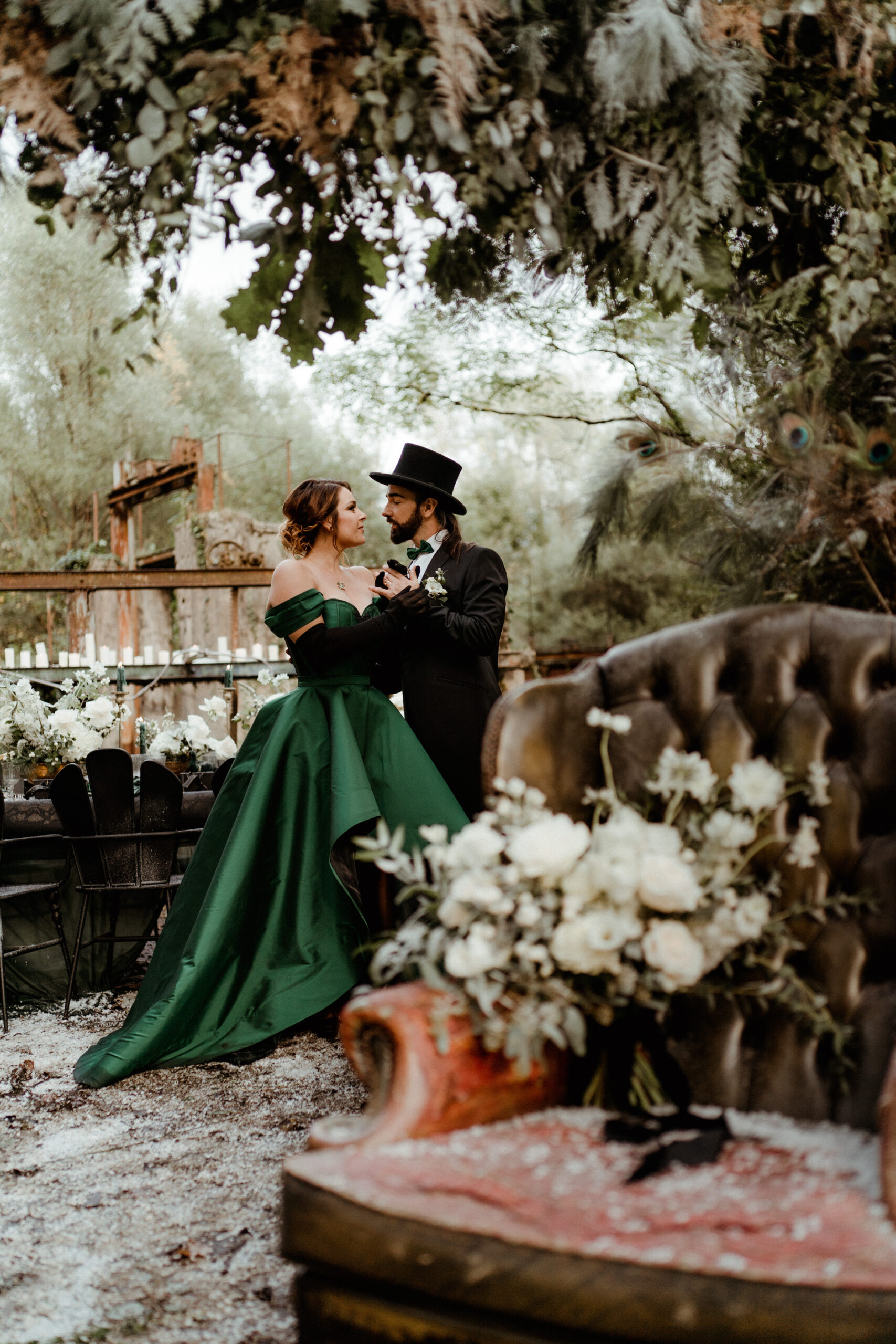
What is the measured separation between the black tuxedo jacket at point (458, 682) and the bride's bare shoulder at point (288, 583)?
38 centimetres

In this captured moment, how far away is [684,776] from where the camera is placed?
1.77m

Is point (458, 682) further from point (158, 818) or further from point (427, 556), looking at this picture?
point (158, 818)

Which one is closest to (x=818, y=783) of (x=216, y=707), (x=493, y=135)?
(x=493, y=135)

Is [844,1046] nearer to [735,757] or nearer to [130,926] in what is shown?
[735,757]

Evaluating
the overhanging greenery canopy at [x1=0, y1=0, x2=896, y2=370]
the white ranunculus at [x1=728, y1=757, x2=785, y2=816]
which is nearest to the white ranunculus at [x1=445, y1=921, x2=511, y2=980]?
the white ranunculus at [x1=728, y1=757, x2=785, y2=816]

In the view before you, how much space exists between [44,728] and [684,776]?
3.63m

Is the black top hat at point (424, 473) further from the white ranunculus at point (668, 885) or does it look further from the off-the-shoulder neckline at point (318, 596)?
the white ranunculus at point (668, 885)

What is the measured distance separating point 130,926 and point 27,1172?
6.85 feet

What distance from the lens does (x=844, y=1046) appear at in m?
1.69

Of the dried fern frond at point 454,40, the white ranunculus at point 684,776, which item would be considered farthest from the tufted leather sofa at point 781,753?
the dried fern frond at point 454,40

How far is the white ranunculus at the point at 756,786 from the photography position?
1.67 meters

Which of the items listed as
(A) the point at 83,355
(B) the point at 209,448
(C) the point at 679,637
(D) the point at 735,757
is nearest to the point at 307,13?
(C) the point at 679,637

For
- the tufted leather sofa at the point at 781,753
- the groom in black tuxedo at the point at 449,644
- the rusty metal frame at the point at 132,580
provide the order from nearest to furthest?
the tufted leather sofa at the point at 781,753
the groom in black tuxedo at the point at 449,644
the rusty metal frame at the point at 132,580

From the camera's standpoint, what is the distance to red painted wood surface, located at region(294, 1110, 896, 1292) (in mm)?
1178
